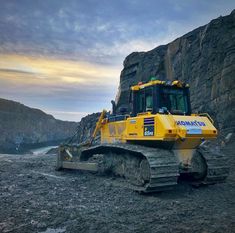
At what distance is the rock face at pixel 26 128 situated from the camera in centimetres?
6361

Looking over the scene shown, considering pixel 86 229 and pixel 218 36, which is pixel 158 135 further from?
pixel 218 36

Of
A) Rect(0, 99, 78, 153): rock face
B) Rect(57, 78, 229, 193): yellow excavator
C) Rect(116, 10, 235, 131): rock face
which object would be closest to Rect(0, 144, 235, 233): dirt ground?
Rect(57, 78, 229, 193): yellow excavator

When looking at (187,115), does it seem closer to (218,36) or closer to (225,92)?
(225,92)

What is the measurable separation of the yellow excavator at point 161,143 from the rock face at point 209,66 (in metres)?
12.0

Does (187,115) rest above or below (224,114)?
below

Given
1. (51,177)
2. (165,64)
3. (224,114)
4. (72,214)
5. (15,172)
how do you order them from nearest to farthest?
(72,214), (51,177), (15,172), (224,114), (165,64)

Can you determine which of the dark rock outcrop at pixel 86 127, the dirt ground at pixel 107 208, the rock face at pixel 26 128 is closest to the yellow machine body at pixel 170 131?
the dirt ground at pixel 107 208

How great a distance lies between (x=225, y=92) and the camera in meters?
23.1

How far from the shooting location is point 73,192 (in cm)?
997

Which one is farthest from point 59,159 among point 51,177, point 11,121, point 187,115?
point 11,121

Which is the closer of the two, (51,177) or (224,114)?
(51,177)

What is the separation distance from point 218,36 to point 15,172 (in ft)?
59.2

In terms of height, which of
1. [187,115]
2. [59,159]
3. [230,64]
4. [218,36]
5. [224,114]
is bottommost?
[59,159]

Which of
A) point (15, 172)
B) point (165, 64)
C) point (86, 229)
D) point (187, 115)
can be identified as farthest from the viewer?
point (165, 64)
